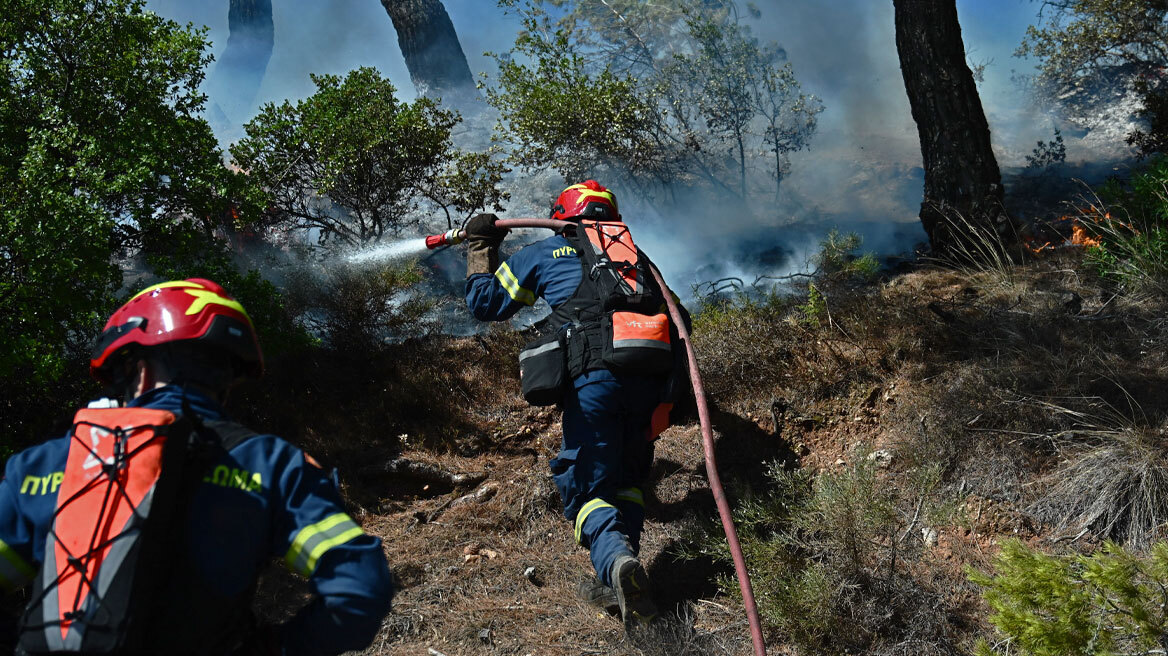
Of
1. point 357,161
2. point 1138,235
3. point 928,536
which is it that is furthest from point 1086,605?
point 357,161

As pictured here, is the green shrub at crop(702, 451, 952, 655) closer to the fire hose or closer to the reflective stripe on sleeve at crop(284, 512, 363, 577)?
the fire hose

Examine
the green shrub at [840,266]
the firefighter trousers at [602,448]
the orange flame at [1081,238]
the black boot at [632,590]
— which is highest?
the orange flame at [1081,238]

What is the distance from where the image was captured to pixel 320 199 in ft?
24.5

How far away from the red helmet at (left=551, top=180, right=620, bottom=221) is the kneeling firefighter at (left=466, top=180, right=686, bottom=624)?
0.75 feet

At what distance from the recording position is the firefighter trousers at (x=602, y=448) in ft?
12.7

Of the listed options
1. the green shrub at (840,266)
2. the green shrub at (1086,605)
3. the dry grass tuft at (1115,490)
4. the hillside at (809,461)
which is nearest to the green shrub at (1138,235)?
the hillside at (809,461)

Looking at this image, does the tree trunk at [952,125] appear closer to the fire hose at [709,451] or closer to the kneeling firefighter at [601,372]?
the fire hose at [709,451]

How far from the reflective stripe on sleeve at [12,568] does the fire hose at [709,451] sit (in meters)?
2.15

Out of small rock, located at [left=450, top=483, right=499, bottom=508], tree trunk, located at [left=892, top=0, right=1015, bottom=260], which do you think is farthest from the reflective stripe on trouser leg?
tree trunk, located at [left=892, top=0, right=1015, bottom=260]

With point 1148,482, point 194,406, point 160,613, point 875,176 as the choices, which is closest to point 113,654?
point 160,613

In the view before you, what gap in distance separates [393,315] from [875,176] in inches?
299

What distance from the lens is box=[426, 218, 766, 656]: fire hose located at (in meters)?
2.91

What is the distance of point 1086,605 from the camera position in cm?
236

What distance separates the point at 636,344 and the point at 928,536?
1.69 meters
